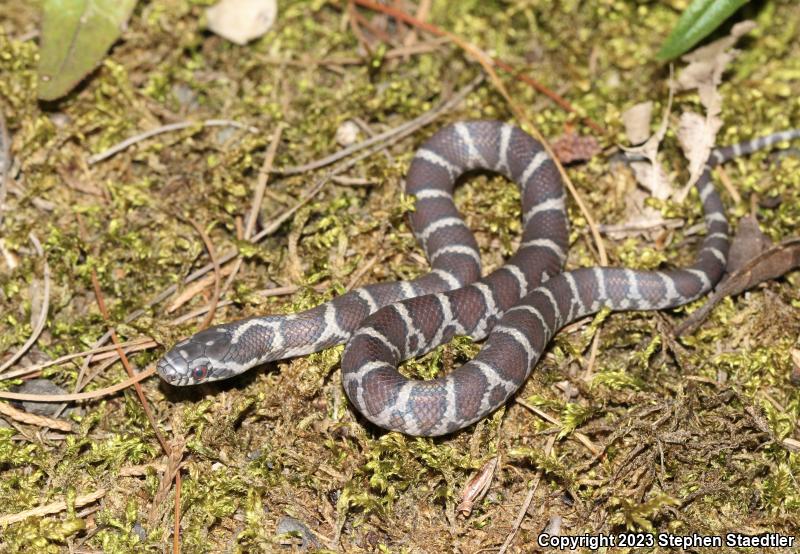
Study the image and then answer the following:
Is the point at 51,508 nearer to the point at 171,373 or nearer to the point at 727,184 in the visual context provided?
the point at 171,373

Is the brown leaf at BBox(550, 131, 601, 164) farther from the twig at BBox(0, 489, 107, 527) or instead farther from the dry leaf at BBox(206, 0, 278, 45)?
the twig at BBox(0, 489, 107, 527)

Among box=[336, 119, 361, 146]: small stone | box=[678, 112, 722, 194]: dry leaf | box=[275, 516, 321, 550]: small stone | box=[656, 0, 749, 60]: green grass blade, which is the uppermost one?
box=[656, 0, 749, 60]: green grass blade

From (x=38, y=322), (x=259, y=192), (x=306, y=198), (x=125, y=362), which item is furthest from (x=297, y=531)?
(x=259, y=192)

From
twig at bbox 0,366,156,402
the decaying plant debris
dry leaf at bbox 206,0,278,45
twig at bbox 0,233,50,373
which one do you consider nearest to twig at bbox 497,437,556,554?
the decaying plant debris

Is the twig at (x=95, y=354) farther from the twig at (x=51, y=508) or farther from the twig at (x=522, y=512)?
the twig at (x=522, y=512)

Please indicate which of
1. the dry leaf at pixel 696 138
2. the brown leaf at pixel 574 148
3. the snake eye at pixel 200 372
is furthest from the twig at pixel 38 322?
the dry leaf at pixel 696 138

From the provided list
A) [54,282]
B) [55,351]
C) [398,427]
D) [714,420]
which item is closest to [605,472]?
[714,420]
